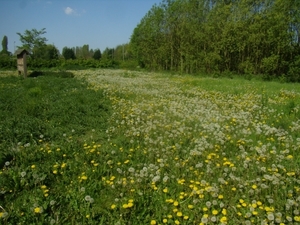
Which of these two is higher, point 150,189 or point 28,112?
point 28,112

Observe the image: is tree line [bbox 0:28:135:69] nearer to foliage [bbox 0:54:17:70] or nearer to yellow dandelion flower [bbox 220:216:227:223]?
foliage [bbox 0:54:17:70]

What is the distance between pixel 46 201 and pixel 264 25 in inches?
1098

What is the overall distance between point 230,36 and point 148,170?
27.1 metres

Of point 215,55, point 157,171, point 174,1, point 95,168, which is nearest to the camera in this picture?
point 157,171

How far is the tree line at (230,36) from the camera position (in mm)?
24484

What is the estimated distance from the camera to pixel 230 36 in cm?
2742

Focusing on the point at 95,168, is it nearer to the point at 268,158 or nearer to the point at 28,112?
the point at 268,158

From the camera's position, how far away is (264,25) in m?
25.0

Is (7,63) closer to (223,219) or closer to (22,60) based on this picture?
(22,60)

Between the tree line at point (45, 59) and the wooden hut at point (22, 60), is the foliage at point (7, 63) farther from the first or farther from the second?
the wooden hut at point (22, 60)

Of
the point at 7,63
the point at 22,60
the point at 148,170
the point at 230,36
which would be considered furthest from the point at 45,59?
the point at 148,170

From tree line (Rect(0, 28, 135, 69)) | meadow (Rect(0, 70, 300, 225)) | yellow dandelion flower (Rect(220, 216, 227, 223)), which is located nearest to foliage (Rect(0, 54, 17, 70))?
tree line (Rect(0, 28, 135, 69))

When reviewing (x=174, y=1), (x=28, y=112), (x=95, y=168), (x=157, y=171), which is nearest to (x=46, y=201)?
(x=95, y=168)

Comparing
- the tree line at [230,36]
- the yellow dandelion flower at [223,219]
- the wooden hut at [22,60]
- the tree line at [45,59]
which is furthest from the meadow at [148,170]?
the tree line at [45,59]
